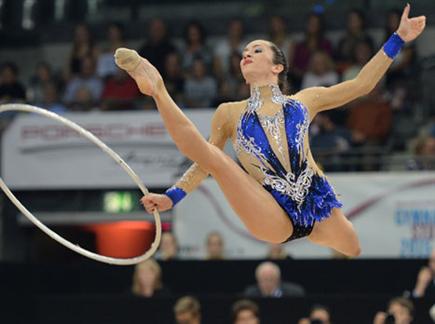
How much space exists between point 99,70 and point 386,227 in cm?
412

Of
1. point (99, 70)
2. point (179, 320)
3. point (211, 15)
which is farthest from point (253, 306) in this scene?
point (211, 15)

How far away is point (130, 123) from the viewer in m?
12.6

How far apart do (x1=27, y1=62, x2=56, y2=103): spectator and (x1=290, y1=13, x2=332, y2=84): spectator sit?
2.90 meters

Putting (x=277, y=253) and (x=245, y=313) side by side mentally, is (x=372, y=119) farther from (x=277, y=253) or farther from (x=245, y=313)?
(x=245, y=313)

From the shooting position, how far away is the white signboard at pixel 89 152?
12.5 meters

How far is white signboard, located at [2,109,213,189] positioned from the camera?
12.5 meters

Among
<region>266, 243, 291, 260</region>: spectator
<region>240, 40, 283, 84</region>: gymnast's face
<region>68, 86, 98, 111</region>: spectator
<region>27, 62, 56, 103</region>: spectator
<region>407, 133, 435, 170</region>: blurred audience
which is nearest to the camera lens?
<region>240, 40, 283, 84</region>: gymnast's face

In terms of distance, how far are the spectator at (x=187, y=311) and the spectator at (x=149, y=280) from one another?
35.0 inches

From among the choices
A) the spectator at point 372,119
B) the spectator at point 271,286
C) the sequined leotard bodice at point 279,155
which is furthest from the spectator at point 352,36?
the sequined leotard bodice at point 279,155

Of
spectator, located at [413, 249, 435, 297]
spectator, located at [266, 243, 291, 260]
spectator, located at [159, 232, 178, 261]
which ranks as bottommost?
spectator, located at [413, 249, 435, 297]

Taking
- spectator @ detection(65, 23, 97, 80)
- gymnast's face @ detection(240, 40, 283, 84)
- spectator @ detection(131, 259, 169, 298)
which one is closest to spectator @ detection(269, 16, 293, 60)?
spectator @ detection(65, 23, 97, 80)

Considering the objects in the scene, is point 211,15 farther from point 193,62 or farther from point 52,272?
point 52,272

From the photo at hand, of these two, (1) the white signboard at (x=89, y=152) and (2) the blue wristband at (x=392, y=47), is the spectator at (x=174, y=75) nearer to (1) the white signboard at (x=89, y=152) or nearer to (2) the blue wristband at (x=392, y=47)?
(1) the white signboard at (x=89, y=152)

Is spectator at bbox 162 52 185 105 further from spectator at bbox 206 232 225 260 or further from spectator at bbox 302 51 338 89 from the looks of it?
spectator at bbox 206 232 225 260
